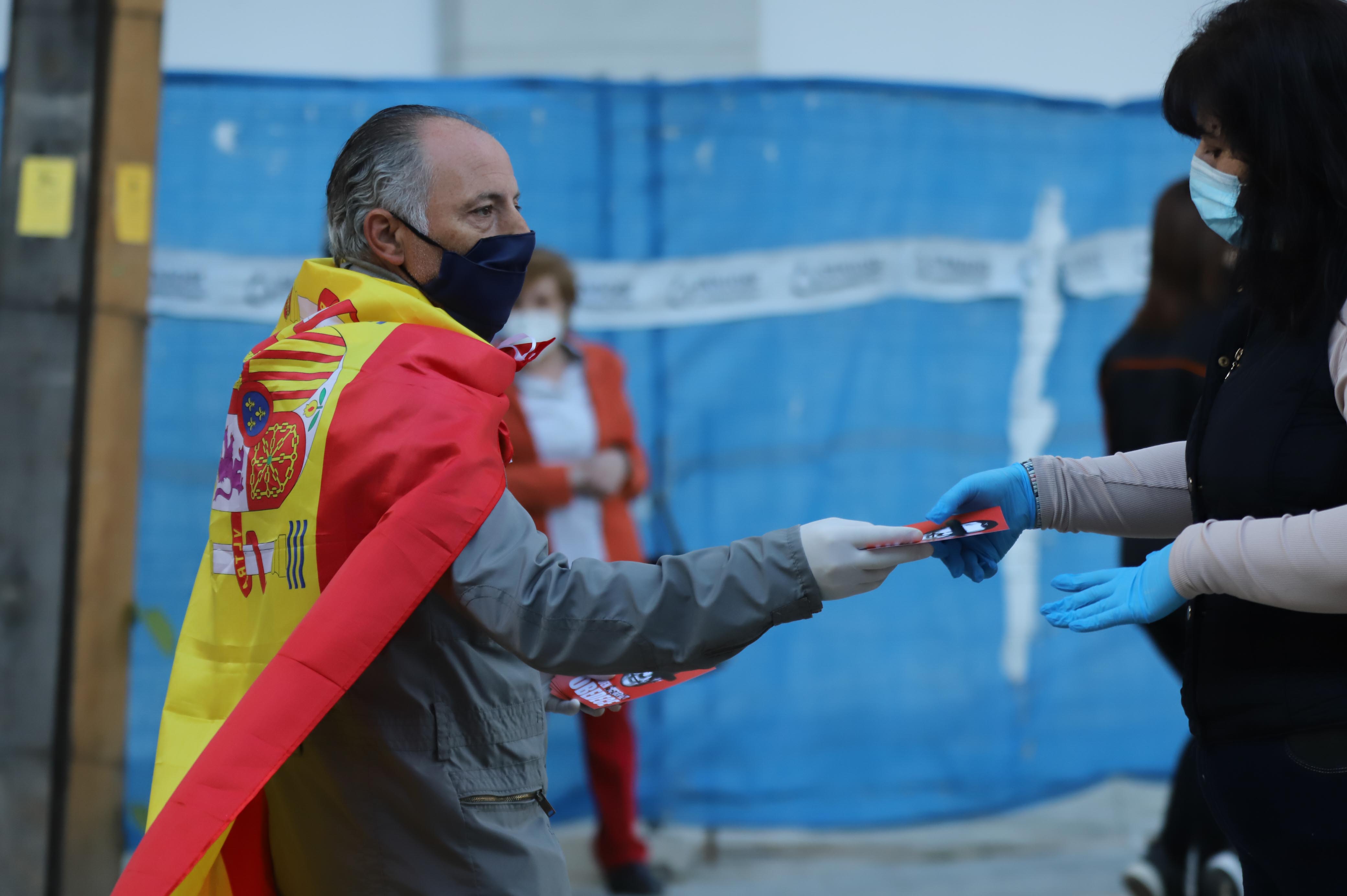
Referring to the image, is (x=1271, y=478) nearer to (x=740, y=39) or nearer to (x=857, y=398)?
(x=857, y=398)

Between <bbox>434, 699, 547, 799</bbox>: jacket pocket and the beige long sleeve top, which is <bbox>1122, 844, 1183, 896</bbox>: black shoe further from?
<bbox>434, 699, 547, 799</bbox>: jacket pocket

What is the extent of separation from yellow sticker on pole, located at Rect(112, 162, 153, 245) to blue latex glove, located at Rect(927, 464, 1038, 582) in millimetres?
2237

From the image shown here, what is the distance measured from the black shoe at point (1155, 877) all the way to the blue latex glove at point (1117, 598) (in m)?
2.13

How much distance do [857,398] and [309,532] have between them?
3123 mm

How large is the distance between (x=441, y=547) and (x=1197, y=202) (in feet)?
3.78

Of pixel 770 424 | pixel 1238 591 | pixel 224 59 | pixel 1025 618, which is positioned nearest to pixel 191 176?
pixel 224 59

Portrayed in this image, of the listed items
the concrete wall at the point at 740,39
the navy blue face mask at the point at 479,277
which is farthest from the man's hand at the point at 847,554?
the concrete wall at the point at 740,39

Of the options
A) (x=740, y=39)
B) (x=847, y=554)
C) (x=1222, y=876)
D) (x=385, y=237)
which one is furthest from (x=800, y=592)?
(x=740, y=39)

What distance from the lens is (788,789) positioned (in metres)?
4.48

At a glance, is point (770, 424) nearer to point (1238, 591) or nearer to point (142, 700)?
point (142, 700)

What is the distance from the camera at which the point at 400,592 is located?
147 cm

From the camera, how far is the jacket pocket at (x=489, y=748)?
162 centimetres

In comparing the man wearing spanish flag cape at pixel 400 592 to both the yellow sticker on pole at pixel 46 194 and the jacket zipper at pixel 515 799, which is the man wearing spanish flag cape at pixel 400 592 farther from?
the yellow sticker on pole at pixel 46 194

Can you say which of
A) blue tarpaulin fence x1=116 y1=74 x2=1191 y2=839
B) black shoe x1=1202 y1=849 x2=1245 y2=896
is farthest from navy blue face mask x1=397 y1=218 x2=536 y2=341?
black shoe x1=1202 y1=849 x2=1245 y2=896
